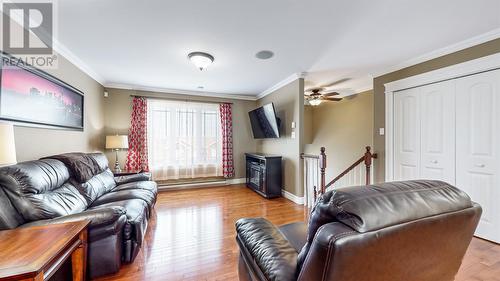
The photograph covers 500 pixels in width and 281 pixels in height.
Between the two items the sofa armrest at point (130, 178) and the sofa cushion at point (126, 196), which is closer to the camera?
the sofa cushion at point (126, 196)

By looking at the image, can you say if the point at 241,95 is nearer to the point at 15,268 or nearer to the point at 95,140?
the point at 95,140

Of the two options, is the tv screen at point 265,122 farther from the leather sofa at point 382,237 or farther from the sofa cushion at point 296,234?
the leather sofa at point 382,237

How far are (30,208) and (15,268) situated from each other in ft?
2.77

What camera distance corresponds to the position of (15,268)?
0.86 metres

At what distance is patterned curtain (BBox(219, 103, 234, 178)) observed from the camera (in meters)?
4.96

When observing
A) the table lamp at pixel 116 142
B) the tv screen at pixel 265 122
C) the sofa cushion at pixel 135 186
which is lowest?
the sofa cushion at pixel 135 186

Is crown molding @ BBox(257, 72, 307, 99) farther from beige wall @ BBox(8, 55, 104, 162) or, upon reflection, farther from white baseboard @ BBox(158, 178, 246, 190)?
beige wall @ BBox(8, 55, 104, 162)

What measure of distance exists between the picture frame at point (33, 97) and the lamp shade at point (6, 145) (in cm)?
73

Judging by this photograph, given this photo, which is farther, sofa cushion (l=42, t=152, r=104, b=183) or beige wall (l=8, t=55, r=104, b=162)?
sofa cushion (l=42, t=152, r=104, b=183)

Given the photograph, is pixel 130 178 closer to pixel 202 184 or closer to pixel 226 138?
pixel 202 184

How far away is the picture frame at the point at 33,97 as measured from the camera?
5.82ft

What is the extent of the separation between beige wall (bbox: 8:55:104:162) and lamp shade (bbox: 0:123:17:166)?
0.88 metres

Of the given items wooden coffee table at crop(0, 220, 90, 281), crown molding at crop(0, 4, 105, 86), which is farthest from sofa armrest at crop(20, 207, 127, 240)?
crown molding at crop(0, 4, 105, 86)

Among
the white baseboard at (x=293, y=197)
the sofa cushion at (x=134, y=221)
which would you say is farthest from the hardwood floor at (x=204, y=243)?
the sofa cushion at (x=134, y=221)
